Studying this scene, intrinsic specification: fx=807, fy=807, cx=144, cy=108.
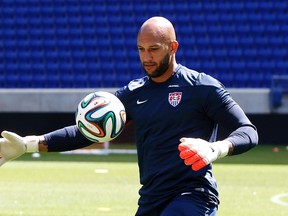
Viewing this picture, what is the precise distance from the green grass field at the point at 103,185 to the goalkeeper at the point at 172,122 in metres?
3.95

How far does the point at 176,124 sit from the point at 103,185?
664 centimetres

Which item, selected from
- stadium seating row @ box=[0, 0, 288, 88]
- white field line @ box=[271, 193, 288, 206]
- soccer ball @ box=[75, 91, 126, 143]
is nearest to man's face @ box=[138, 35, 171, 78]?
soccer ball @ box=[75, 91, 126, 143]

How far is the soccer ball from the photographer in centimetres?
552

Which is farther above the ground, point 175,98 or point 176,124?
point 175,98

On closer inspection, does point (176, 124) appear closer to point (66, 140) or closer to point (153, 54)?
point (153, 54)

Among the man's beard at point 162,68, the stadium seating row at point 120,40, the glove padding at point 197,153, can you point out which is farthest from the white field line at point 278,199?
the stadium seating row at point 120,40

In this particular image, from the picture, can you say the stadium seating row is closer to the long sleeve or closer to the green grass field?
the green grass field

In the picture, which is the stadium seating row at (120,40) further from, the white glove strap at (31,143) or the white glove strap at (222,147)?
the white glove strap at (222,147)

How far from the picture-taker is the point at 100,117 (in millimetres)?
5527

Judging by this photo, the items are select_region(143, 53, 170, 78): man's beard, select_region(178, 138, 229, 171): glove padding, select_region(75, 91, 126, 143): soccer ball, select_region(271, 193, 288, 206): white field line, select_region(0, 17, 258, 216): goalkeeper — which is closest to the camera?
select_region(178, 138, 229, 171): glove padding

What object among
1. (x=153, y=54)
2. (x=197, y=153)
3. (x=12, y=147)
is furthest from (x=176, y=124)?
(x=12, y=147)

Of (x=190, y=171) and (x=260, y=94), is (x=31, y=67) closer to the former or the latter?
(x=260, y=94)

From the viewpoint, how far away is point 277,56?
19531 millimetres

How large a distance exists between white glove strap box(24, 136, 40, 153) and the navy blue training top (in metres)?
0.78
